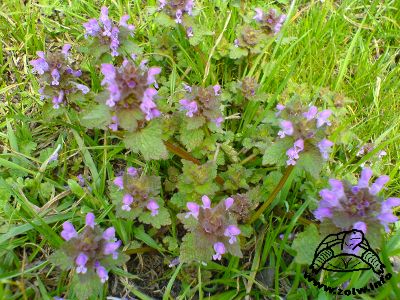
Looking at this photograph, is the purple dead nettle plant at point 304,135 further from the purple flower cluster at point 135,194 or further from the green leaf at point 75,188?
the green leaf at point 75,188

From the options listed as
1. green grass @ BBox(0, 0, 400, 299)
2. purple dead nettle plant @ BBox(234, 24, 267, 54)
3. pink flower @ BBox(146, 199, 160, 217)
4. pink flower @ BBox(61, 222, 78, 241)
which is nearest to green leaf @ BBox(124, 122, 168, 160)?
pink flower @ BBox(146, 199, 160, 217)

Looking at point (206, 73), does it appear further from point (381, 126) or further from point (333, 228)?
point (333, 228)

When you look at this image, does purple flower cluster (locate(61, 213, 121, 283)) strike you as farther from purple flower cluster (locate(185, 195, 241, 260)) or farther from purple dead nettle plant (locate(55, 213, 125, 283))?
purple flower cluster (locate(185, 195, 241, 260))

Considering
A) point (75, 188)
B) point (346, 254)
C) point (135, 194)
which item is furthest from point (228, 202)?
point (75, 188)

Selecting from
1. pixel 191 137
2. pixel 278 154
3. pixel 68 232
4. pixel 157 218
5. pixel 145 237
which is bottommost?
pixel 145 237

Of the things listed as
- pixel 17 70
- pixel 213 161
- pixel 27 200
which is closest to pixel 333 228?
pixel 213 161

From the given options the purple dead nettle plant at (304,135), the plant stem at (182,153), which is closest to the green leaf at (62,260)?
the plant stem at (182,153)

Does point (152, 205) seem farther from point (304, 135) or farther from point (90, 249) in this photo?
point (304, 135)
